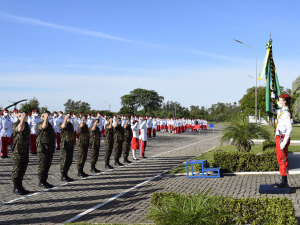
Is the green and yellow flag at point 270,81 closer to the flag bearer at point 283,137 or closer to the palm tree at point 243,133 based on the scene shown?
→ the palm tree at point 243,133

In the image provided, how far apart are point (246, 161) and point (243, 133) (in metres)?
1.98

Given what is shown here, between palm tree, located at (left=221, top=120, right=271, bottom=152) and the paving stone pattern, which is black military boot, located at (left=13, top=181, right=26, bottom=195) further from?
palm tree, located at (left=221, top=120, right=271, bottom=152)

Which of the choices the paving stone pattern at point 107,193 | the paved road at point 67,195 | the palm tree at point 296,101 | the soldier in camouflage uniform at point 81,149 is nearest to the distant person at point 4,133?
the paved road at point 67,195

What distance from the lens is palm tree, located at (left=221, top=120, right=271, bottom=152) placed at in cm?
1119

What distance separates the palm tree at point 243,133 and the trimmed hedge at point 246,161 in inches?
63.8

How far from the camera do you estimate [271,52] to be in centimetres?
974

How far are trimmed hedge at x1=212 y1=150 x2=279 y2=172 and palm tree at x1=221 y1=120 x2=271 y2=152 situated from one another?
1.62 metres

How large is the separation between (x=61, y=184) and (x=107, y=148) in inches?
122

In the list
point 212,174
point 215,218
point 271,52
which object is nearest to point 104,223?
point 215,218

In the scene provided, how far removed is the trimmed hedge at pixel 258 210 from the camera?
14.3ft

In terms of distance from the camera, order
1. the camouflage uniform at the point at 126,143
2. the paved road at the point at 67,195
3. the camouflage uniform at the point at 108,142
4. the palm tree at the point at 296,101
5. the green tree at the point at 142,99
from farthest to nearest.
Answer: the green tree at the point at 142,99 → the palm tree at the point at 296,101 → the camouflage uniform at the point at 126,143 → the camouflage uniform at the point at 108,142 → the paved road at the point at 67,195

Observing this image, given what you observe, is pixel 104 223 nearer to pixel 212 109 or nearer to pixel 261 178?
pixel 261 178

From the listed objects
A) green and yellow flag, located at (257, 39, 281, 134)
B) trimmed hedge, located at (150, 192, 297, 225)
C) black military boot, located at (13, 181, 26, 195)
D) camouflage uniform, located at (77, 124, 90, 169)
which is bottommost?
black military boot, located at (13, 181, 26, 195)

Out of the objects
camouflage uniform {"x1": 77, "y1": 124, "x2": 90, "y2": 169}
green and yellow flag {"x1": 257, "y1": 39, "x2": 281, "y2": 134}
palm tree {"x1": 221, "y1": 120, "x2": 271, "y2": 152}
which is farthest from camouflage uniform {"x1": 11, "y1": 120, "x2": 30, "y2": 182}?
palm tree {"x1": 221, "y1": 120, "x2": 271, "y2": 152}
